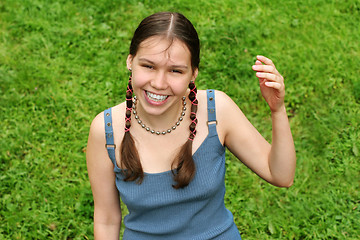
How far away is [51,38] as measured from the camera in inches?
194

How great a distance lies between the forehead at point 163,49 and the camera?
216 centimetres

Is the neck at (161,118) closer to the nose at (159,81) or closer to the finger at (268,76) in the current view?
the nose at (159,81)

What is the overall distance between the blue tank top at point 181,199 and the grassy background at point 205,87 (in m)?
1.30

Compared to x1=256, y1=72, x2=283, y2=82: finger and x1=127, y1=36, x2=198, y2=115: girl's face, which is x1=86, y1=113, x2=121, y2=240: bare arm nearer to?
x1=127, y1=36, x2=198, y2=115: girl's face

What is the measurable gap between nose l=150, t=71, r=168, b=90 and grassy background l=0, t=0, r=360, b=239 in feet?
6.45

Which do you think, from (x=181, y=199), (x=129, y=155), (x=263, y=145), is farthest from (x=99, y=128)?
(x=263, y=145)

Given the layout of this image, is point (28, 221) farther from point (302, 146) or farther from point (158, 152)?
point (302, 146)

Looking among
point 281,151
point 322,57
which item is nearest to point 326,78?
point 322,57

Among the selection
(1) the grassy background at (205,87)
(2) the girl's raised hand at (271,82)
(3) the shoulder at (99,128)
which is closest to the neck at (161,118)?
(3) the shoulder at (99,128)

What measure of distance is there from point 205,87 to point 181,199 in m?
2.28

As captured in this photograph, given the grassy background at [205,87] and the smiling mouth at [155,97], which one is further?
the grassy background at [205,87]

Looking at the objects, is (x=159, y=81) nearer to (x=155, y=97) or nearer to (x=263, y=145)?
(x=155, y=97)

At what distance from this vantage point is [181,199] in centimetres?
245

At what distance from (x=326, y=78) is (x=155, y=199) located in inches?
108
